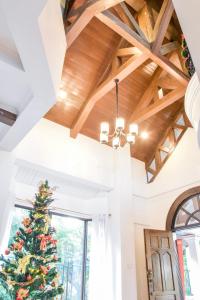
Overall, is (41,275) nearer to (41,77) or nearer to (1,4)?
(41,77)

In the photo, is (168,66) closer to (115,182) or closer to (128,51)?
(128,51)

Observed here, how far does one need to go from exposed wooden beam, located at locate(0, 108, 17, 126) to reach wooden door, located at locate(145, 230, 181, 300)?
413cm

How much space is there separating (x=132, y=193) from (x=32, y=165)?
9.47 ft

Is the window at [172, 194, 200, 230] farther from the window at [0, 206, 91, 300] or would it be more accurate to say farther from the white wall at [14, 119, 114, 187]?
the window at [0, 206, 91, 300]

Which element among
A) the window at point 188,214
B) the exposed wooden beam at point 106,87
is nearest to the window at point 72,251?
→ the exposed wooden beam at point 106,87

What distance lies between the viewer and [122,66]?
15.5 feet

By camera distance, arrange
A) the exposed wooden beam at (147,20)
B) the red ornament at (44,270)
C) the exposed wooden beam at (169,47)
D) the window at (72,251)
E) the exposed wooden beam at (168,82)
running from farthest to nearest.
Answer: the exposed wooden beam at (168,82), the window at (72,251), the exposed wooden beam at (169,47), the exposed wooden beam at (147,20), the red ornament at (44,270)

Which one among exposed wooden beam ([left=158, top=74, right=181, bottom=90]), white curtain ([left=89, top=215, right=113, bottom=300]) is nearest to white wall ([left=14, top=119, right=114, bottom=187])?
white curtain ([left=89, top=215, right=113, bottom=300])

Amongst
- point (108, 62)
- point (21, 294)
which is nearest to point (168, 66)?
point (108, 62)

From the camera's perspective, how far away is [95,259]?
5246mm

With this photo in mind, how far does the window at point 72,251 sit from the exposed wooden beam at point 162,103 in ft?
9.97

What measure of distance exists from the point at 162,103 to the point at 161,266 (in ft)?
12.5

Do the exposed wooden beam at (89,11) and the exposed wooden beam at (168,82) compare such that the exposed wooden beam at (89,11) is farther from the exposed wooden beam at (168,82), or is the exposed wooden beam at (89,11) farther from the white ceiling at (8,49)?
the exposed wooden beam at (168,82)

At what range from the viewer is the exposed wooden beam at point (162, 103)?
5195 millimetres
